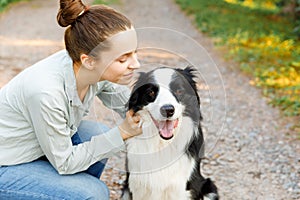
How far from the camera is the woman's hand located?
2.42 m

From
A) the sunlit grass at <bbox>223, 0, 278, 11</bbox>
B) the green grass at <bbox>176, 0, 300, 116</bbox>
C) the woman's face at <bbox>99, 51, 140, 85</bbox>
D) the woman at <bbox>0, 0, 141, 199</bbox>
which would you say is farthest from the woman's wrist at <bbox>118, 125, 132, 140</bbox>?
the sunlit grass at <bbox>223, 0, 278, 11</bbox>

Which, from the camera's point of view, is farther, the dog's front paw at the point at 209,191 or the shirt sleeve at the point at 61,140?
the dog's front paw at the point at 209,191

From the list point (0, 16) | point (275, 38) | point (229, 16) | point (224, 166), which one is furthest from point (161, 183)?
point (0, 16)

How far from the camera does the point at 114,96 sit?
2656mm

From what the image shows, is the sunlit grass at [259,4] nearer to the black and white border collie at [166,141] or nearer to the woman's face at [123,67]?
the black and white border collie at [166,141]

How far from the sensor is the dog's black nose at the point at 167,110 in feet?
7.16

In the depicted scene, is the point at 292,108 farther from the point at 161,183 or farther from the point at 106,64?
the point at 106,64

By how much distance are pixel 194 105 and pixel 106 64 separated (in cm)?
51

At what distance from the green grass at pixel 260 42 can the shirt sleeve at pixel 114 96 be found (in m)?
2.96

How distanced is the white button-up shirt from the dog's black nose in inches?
12.1

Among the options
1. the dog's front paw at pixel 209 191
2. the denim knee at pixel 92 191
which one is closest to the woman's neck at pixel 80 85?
the denim knee at pixel 92 191

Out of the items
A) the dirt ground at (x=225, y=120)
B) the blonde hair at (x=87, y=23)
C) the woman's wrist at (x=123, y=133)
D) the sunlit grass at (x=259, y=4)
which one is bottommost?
the sunlit grass at (x=259, y=4)

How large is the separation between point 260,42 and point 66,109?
6.20 metres

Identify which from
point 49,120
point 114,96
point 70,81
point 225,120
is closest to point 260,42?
point 225,120
